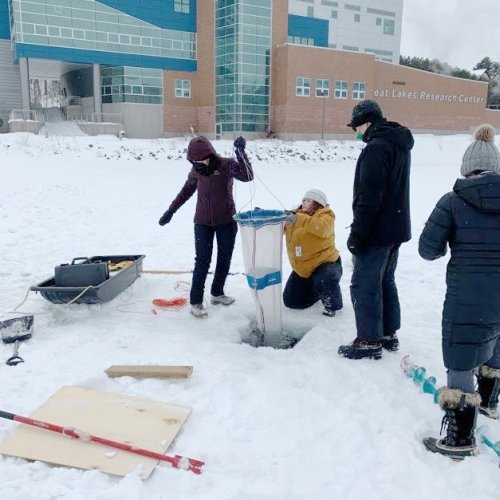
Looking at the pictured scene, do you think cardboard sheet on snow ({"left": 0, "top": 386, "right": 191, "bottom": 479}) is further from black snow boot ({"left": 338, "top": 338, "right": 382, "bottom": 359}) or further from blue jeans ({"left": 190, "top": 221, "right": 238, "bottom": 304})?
blue jeans ({"left": 190, "top": 221, "right": 238, "bottom": 304})

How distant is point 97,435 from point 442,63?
242ft

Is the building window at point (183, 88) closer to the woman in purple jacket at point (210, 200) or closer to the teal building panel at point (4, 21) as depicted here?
the teal building panel at point (4, 21)

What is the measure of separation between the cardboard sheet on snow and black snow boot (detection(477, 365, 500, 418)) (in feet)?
5.54

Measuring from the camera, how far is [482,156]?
Result: 7.95 feet

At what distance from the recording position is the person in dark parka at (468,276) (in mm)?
2365

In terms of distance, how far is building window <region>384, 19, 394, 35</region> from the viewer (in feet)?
182

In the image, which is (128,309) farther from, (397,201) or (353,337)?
(397,201)

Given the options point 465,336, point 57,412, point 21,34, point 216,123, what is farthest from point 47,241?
point 216,123

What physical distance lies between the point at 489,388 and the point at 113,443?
2.09 meters

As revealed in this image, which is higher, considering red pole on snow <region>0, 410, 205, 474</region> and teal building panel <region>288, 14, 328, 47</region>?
teal building panel <region>288, 14, 328, 47</region>

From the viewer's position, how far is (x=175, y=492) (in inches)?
87.7

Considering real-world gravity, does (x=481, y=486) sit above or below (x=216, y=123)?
below

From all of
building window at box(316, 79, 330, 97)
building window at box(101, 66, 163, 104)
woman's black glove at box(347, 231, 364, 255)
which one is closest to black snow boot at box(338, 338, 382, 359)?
woman's black glove at box(347, 231, 364, 255)

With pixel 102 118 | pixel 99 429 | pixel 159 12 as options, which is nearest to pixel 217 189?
pixel 99 429
